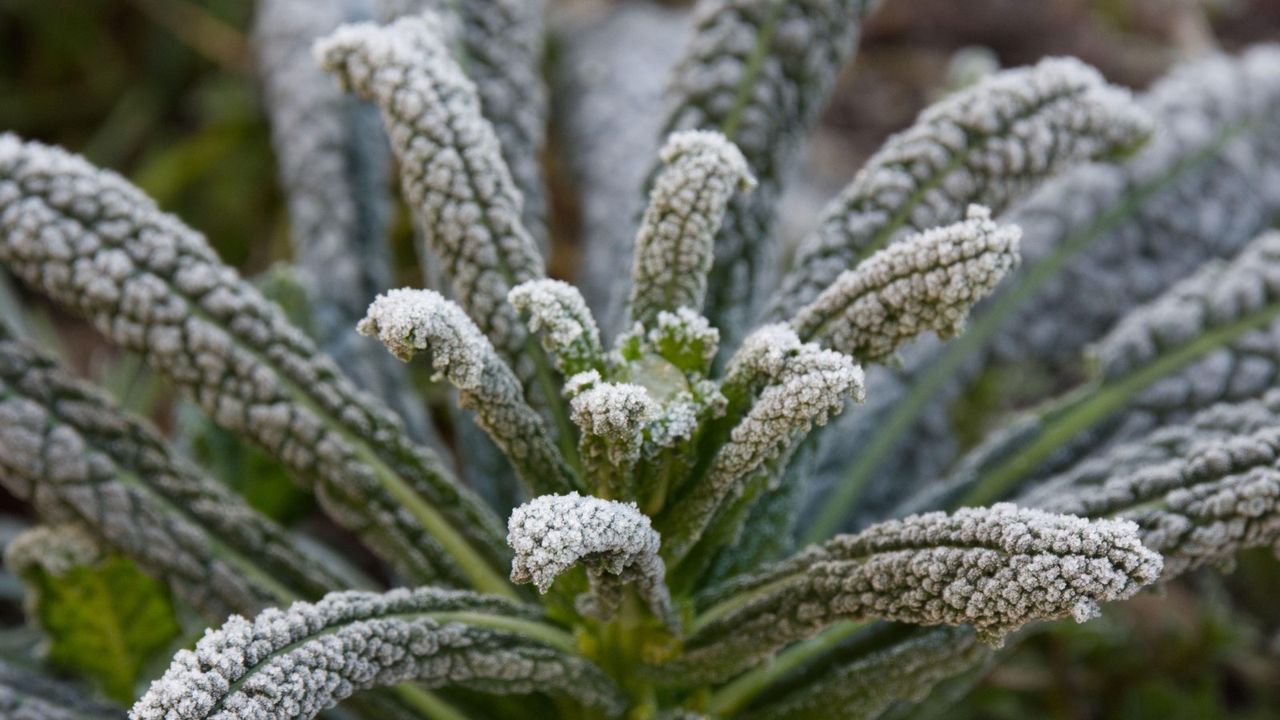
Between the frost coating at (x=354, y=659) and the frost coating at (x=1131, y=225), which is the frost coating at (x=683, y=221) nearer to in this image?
the frost coating at (x=354, y=659)

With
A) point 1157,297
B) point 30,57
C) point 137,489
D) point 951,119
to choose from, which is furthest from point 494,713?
point 30,57

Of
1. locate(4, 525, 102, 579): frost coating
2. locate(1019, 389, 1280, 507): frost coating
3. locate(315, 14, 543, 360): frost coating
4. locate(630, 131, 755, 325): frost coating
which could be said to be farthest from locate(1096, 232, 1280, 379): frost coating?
locate(4, 525, 102, 579): frost coating

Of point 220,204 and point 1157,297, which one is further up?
point 220,204

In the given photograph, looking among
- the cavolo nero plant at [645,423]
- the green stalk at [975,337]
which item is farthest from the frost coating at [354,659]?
the green stalk at [975,337]

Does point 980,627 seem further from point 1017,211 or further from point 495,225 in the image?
point 1017,211

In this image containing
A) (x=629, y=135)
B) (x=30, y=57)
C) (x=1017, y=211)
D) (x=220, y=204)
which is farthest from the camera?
(x=30, y=57)

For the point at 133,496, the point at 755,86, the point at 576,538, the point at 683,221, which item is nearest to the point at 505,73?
the point at 755,86
